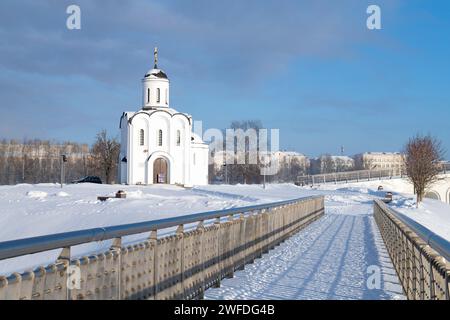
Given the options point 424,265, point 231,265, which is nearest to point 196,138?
point 231,265

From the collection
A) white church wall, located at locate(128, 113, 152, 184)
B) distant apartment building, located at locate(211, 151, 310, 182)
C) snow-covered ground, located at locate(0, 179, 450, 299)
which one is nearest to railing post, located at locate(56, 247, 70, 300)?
snow-covered ground, located at locate(0, 179, 450, 299)

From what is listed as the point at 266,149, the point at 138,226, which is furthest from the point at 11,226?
the point at 266,149

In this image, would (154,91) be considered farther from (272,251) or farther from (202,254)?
(202,254)

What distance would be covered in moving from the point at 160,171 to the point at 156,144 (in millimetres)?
2999

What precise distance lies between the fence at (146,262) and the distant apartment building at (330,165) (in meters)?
142

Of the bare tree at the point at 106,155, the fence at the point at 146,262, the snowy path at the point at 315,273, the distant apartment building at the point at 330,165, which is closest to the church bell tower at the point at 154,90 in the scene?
the bare tree at the point at 106,155

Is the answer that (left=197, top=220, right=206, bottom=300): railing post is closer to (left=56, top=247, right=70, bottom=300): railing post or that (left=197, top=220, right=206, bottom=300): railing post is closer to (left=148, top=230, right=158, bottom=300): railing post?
(left=148, top=230, right=158, bottom=300): railing post

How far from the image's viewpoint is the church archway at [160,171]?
63656 mm

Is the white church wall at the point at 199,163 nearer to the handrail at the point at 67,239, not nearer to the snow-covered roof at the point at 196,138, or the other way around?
the snow-covered roof at the point at 196,138

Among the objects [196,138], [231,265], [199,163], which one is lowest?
[231,265]

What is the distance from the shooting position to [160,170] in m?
64.0

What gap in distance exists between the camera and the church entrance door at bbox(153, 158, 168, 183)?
63719 millimetres

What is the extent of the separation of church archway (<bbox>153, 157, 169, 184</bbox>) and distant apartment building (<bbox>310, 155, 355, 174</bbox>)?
93.5 metres
